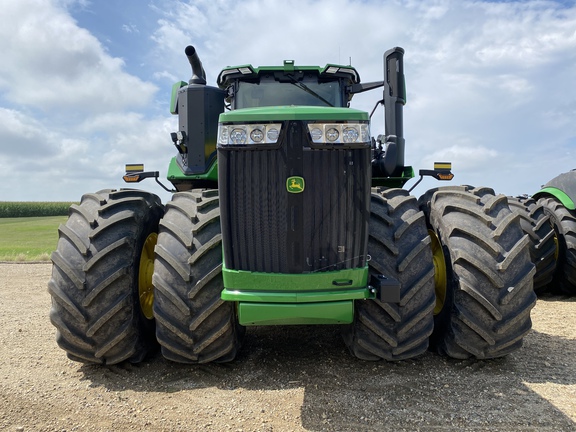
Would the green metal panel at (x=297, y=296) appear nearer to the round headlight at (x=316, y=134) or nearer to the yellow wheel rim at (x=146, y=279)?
the round headlight at (x=316, y=134)

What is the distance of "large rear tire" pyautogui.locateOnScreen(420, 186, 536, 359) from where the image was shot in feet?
12.3

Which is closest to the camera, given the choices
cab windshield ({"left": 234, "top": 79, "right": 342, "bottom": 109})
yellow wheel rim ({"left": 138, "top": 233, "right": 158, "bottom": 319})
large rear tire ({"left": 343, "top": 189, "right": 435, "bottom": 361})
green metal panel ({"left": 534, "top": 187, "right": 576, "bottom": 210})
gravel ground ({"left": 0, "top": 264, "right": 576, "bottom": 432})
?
gravel ground ({"left": 0, "top": 264, "right": 576, "bottom": 432})

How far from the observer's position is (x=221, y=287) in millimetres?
3701

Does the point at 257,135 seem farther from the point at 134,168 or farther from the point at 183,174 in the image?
the point at 134,168

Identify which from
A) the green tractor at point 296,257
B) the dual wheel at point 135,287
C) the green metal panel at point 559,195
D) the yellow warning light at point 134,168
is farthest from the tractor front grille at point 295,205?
the green metal panel at point 559,195

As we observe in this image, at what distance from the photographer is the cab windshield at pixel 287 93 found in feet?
16.3

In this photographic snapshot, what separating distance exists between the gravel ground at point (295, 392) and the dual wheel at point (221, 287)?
0.22 metres

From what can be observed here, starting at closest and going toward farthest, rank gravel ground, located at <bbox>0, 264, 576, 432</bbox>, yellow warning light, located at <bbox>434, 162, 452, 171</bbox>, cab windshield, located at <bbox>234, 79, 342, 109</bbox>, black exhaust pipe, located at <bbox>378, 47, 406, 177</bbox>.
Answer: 1. gravel ground, located at <bbox>0, 264, 576, 432</bbox>
2. black exhaust pipe, located at <bbox>378, 47, 406, 177</bbox>
3. cab windshield, located at <bbox>234, 79, 342, 109</bbox>
4. yellow warning light, located at <bbox>434, 162, 452, 171</bbox>

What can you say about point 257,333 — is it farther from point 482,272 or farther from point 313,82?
point 313,82

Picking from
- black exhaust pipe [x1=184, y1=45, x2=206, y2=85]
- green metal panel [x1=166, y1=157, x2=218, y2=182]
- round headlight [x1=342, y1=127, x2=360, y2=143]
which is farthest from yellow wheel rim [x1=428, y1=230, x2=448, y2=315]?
black exhaust pipe [x1=184, y1=45, x2=206, y2=85]

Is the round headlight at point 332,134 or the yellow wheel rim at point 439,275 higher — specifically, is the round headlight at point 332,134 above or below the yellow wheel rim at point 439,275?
above

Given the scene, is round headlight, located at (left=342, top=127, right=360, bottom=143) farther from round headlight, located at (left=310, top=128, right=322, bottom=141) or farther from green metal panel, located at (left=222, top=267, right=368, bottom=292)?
green metal panel, located at (left=222, top=267, right=368, bottom=292)

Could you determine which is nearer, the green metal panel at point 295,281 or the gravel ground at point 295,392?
the gravel ground at point 295,392

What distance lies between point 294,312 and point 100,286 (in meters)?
1.60
